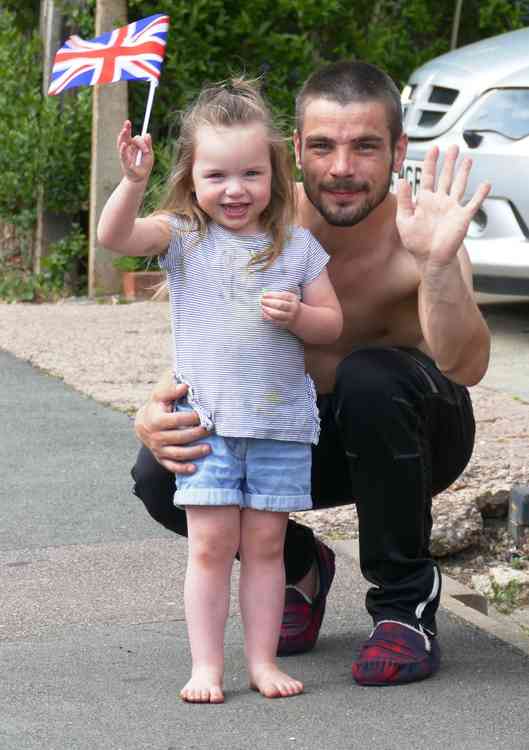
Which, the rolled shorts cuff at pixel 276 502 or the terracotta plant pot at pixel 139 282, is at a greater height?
the rolled shorts cuff at pixel 276 502

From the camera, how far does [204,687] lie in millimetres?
3242

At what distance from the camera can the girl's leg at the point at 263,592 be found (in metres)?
3.27

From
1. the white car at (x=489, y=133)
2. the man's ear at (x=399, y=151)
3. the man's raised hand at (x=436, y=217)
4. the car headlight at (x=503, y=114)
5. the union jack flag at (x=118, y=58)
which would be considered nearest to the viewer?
the man's raised hand at (x=436, y=217)

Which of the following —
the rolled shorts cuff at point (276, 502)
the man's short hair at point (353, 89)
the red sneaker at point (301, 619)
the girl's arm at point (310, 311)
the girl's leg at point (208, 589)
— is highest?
the man's short hair at point (353, 89)

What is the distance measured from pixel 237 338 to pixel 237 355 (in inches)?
1.4

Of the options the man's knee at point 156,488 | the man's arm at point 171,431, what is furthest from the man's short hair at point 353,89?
the man's knee at point 156,488

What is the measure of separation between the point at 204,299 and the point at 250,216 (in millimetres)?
203

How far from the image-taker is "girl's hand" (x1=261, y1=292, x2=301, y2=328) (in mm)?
3160

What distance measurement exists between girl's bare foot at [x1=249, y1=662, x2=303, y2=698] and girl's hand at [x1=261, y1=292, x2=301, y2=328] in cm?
73

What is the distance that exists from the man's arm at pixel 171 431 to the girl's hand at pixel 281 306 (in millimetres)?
267

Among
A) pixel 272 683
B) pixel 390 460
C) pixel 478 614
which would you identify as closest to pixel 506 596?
pixel 478 614

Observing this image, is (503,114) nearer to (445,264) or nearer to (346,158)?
(346,158)

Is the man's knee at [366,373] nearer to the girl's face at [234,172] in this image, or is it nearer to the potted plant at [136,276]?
the girl's face at [234,172]

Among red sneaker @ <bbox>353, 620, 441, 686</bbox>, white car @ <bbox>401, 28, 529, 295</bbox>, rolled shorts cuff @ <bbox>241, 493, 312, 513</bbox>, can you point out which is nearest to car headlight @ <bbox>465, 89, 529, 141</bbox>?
white car @ <bbox>401, 28, 529, 295</bbox>
